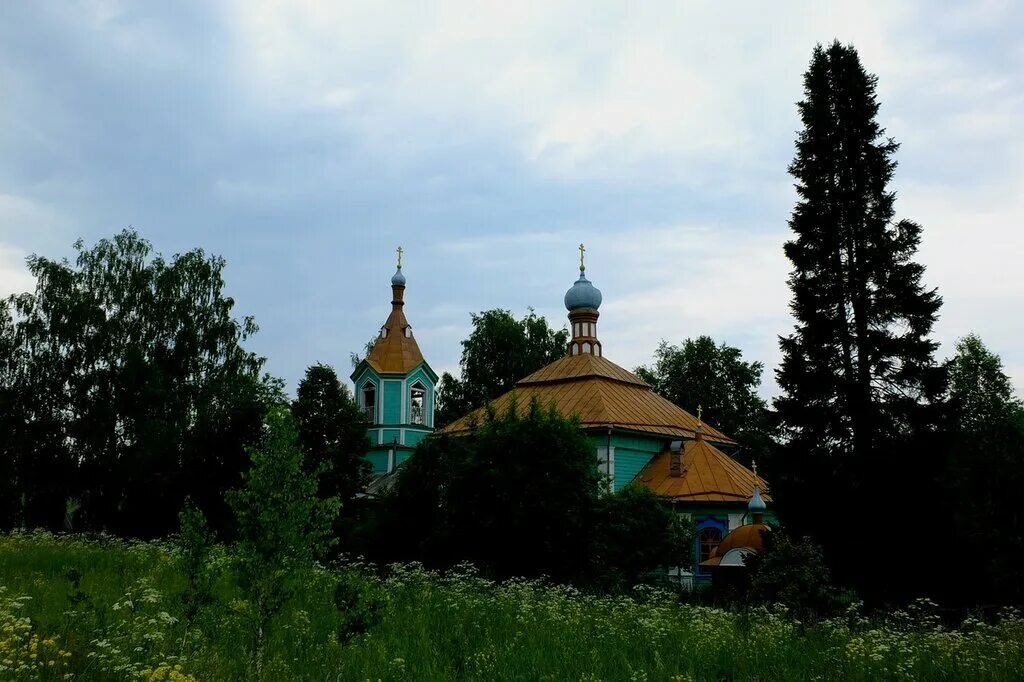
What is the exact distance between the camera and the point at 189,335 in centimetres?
3123

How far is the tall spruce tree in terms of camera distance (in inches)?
847

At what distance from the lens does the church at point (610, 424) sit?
109 feet

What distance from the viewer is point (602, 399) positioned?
121 feet

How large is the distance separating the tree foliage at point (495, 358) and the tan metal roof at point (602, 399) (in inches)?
542

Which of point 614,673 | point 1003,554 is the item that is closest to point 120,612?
point 614,673

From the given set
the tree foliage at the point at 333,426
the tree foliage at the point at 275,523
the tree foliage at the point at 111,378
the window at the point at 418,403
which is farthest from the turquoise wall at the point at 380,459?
the tree foliage at the point at 275,523

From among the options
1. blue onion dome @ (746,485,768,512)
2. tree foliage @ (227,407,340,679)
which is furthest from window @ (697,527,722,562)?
tree foliage @ (227,407,340,679)

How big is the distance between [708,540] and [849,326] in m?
13.3

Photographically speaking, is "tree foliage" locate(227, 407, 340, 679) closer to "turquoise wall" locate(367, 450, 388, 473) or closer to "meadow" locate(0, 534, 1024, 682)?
"meadow" locate(0, 534, 1024, 682)

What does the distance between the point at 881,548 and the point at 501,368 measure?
122ft

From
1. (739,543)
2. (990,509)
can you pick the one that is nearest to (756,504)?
(739,543)

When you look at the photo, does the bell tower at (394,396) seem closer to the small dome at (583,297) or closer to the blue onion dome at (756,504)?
the small dome at (583,297)

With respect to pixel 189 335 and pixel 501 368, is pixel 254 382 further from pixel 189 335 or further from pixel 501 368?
pixel 501 368

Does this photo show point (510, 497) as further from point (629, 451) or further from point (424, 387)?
point (424, 387)
